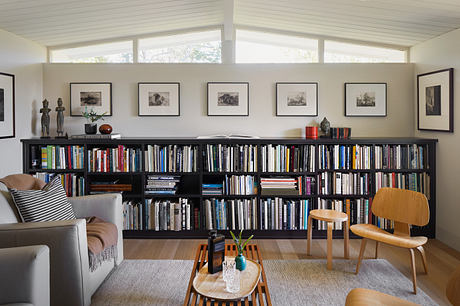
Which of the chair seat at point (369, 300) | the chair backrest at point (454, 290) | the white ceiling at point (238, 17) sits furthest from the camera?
the white ceiling at point (238, 17)

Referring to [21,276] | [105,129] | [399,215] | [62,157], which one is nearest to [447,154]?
[399,215]

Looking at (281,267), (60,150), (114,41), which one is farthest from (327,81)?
(60,150)

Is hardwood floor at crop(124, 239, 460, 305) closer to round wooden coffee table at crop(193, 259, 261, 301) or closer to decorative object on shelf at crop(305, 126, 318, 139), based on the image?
decorative object on shelf at crop(305, 126, 318, 139)

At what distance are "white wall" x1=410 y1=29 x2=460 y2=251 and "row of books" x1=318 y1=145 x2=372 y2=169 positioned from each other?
819 millimetres

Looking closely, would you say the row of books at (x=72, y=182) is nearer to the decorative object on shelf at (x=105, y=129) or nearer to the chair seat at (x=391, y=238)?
the decorative object on shelf at (x=105, y=129)

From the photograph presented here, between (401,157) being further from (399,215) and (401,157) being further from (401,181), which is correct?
(399,215)

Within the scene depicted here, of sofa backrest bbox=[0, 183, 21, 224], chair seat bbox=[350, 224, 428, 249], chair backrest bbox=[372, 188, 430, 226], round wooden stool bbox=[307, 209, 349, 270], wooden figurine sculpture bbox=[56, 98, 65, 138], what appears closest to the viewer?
sofa backrest bbox=[0, 183, 21, 224]

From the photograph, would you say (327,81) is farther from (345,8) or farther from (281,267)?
(281,267)

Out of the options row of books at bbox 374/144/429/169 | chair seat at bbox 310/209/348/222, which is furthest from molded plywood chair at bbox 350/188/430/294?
row of books at bbox 374/144/429/169

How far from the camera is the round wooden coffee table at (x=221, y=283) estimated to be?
2270 mm

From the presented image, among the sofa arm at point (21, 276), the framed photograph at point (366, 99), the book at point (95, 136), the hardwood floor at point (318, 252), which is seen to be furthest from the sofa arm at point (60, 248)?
the framed photograph at point (366, 99)

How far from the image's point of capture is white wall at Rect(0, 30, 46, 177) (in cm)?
421

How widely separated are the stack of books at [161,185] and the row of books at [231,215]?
0.45 m

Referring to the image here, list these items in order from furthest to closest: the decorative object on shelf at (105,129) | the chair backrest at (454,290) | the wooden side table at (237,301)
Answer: the decorative object on shelf at (105,129) < the wooden side table at (237,301) < the chair backrest at (454,290)
